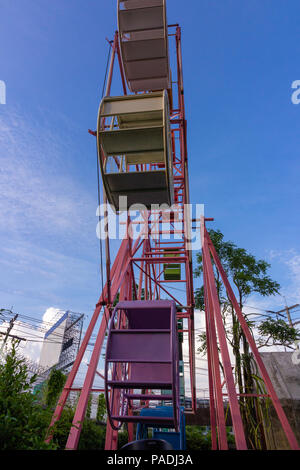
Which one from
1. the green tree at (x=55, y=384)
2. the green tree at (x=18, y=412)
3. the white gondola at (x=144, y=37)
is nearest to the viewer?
the green tree at (x=18, y=412)

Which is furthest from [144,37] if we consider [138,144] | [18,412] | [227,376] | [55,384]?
[55,384]

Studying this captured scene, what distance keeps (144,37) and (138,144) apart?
357 cm

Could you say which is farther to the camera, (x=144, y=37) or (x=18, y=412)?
(x=144, y=37)

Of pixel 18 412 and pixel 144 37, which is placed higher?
pixel 144 37

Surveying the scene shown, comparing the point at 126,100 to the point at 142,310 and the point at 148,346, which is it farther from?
the point at 148,346

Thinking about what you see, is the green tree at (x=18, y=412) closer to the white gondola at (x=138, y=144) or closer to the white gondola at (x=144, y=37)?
the white gondola at (x=138, y=144)

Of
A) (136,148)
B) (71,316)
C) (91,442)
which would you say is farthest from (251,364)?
(71,316)

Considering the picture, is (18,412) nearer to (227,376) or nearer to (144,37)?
(227,376)

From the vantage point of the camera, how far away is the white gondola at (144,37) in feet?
21.8

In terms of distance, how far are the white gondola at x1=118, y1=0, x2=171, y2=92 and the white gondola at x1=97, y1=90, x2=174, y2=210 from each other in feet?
7.90

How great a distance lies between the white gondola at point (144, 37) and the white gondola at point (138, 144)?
2408 mm

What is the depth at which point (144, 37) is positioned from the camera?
6918 millimetres

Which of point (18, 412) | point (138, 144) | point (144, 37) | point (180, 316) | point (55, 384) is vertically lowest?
point (18, 412)

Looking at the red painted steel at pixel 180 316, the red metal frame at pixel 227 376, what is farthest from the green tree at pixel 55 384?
the red metal frame at pixel 227 376
